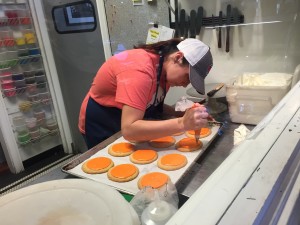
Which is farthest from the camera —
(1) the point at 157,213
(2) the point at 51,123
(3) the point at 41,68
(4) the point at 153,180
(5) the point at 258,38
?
(2) the point at 51,123

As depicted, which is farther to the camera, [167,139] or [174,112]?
[174,112]

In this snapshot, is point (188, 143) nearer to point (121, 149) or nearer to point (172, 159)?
point (172, 159)

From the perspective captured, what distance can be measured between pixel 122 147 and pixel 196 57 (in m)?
0.48

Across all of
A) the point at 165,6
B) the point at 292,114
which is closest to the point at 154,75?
the point at 292,114

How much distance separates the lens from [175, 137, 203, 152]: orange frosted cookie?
3.40ft

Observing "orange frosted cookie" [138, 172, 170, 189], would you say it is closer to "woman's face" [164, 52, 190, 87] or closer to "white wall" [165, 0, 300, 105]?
"woman's face" [164, 52, 190, 87]

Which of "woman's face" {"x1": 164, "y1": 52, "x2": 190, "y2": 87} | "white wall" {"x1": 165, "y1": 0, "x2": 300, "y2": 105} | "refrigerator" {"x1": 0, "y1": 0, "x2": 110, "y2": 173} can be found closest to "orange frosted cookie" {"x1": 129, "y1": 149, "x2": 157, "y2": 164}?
"woman's face" {"x1": 164, "y1": 52, "x2": 190, "y2": 87}

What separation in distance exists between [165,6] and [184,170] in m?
1.25

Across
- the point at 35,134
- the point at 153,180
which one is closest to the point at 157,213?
the point at 153,180

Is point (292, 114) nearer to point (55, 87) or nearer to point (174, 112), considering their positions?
point (174, 112)

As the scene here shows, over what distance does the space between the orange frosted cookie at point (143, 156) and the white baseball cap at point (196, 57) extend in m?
0.34

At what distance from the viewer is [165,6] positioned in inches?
68.7

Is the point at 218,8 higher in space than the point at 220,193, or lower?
higher

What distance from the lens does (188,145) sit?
1059mm
